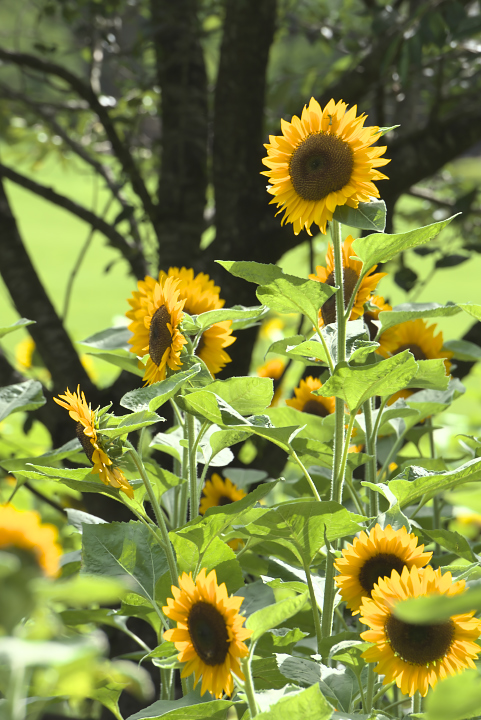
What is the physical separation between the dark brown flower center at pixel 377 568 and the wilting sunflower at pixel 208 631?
7 cm

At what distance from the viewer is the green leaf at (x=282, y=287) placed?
0.99 feet

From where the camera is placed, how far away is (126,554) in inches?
14.0

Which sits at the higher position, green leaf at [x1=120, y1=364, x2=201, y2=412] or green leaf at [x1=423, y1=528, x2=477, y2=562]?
green leaf at [x1=120, y1=364, x2=201, y2=412]

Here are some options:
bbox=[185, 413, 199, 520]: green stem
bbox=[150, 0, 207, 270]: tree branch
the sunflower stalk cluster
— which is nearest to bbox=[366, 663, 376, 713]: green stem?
the sunflower stalk cluster

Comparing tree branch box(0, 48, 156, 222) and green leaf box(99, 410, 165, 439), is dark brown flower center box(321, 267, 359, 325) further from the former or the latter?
tree branch box(0, 48, 156, 222)

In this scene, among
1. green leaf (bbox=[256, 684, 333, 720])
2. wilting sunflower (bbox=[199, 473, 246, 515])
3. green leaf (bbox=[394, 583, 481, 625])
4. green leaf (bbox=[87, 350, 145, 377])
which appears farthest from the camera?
wilting sunflower (bbox=[199, 473, 246, 515])

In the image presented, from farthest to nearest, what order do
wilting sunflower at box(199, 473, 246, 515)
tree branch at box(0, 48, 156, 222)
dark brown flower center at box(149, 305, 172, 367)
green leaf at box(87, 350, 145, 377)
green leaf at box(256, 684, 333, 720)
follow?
tree branch at box(0, 48, 156, 222), wilting sunflower at box(199, 473, 246, 515), green leaf at box(87, 350, 145, 377), dark brown flower center at box(149, 305, 172, 367), green leaf at box(256, 684, 333, 720)

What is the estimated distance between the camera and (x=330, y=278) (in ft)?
1.25

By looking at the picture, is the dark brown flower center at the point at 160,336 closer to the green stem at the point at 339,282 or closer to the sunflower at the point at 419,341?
the green stem at the point at 339,282

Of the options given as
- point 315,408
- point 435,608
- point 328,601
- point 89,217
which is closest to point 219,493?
point 315,408

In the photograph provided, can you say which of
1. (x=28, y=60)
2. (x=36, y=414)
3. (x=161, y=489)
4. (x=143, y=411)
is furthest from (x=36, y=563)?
(x=28, y=60)

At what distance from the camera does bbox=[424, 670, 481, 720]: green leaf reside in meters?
0.16

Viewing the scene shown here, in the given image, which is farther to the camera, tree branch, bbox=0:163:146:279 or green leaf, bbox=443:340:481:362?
tree branch, bbox=0:163:146:279

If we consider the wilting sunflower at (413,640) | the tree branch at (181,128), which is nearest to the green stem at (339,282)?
the wilting sunflower at (413,640)
